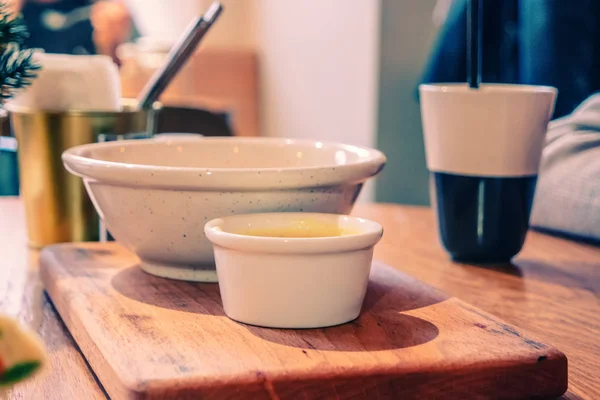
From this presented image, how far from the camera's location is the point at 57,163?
0.83 meters

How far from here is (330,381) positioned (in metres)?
0.42

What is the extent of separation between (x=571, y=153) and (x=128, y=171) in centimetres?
60

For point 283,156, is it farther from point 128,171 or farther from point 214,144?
point 128,171

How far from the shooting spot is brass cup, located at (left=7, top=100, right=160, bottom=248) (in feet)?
2.69

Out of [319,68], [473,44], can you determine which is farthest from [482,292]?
[319,68]

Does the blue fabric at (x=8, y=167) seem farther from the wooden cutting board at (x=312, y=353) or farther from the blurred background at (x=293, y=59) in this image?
the blurred background at (x=293, y=59)

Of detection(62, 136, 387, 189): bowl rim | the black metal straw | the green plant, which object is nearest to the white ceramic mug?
the black metal straw

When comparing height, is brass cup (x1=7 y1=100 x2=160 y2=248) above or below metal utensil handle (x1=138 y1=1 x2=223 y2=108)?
below

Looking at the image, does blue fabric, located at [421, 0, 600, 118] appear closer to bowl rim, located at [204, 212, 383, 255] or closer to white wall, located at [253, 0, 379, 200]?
bowl rim, located at [204, 212, 383, 255]

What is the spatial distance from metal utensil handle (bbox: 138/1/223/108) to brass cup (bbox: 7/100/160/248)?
0.03 meters

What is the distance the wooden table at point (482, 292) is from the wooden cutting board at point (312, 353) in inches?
0.8

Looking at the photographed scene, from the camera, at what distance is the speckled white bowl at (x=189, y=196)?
58cm

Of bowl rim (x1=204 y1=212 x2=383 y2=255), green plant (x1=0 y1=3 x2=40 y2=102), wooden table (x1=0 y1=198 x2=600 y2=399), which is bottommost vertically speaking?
wooden table (x1=0 y1=198 x2=600 y2=399)

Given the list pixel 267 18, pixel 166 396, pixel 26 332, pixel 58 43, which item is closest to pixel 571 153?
pixel 166 396
